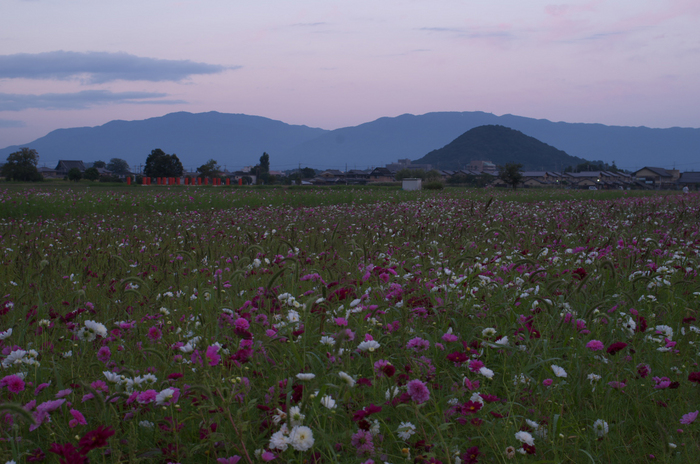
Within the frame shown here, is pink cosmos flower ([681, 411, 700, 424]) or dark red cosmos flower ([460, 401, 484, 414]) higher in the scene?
dark red cosmos flower ([460, 401, 484, 414])

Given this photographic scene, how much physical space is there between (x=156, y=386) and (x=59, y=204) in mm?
14664

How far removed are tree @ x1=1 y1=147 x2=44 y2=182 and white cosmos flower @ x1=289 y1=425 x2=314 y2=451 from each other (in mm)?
71577

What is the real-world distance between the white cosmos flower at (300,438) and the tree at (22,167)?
235 ft

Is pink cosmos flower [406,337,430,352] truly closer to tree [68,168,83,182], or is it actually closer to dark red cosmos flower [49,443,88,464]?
dark red cosmos flower [49,443,88,464]

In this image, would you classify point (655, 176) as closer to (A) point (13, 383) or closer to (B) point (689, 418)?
(B) point (689, 418)

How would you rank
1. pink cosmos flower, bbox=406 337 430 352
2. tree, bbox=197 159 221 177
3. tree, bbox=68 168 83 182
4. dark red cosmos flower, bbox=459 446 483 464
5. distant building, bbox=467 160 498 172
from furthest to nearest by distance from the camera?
distant building, bbox=467 160 498 172 → tree, bbox=197 159 221 177 → tree, bbox=68 168 83 182 → pink cosmos flower, bbox=406 337 430 352 → dark red cosmos flower, bbox=459 446 483 464

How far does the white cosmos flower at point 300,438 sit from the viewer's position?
1537 millimetres

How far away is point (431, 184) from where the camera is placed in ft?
157

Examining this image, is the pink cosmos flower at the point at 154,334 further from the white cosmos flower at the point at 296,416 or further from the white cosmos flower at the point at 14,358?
the white cosmos flower at the point at 296,416

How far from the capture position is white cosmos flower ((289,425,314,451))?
5.04 feet

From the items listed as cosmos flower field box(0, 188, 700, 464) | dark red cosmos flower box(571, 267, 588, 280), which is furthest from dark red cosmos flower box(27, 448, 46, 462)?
dark red cosmos flower box(571, 267, 588, 280)

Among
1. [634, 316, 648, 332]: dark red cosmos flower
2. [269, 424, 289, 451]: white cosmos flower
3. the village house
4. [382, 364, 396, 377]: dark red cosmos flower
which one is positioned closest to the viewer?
[269, 424, 289, 451]: white cosmos flower

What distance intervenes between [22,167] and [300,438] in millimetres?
73510

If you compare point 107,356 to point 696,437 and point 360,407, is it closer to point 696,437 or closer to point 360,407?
point 360,407
